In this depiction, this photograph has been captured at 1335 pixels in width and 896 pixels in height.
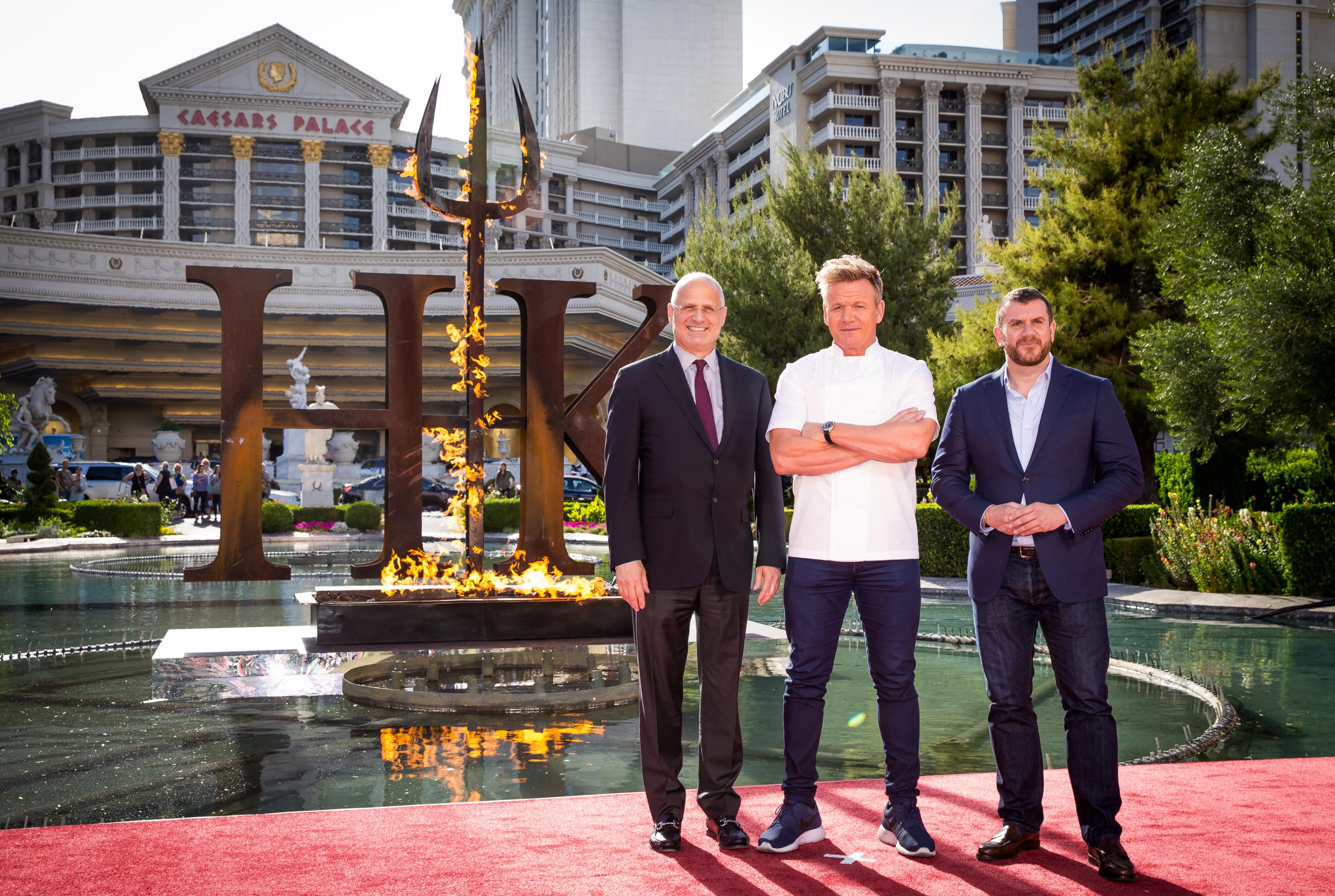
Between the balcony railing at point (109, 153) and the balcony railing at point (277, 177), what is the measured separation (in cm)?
607

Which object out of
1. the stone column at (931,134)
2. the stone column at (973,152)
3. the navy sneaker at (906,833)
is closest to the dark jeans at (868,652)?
the navy sneaker at (906,833)

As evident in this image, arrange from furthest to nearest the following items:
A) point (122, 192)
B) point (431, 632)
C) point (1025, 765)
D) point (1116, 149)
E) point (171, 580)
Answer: point (122, 192) → point (1116, 149) → point (171, 580) → point (431, 632) → point (1025, 765)

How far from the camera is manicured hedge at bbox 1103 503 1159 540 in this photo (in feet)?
47.5

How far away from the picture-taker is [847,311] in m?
3.65

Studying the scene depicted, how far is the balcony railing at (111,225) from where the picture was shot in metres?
66.8

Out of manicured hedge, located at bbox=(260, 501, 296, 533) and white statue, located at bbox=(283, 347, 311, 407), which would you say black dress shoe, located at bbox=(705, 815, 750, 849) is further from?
white statue, located at bbox=(283, 347, 311, 407)

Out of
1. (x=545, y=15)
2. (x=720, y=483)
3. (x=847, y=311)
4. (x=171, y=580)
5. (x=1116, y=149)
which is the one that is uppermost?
(x=545, y=15)

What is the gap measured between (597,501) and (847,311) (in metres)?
23.7

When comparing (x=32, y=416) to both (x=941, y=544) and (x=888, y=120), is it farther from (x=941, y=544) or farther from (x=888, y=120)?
(x=888, y=120)

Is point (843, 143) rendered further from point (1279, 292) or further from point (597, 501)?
point (1279, 292)

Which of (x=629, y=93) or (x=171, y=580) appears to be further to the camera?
(x=629, y=93)

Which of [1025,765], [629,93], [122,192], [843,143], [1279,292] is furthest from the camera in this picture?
[629,93]

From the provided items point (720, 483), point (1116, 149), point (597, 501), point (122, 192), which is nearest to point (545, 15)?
point (122, 192)

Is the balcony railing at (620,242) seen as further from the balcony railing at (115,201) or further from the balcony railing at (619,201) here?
the balcony railing at (115,201)
